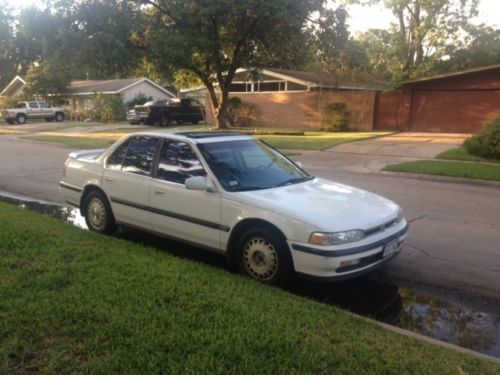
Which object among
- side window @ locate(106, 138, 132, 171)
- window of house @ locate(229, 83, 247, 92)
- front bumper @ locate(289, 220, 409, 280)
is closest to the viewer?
front bumper @ locate(289, 220, 409, 280)

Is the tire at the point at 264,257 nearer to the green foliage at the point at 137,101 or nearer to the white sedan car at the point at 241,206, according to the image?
the white sedan car at the point at 241,206

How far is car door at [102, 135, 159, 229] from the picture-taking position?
6.10 meters

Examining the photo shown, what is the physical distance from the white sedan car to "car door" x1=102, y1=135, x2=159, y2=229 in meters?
0.01

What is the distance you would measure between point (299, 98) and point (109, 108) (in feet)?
56.8

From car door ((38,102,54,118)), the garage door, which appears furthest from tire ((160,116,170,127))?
the garage door

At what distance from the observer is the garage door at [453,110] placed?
25547 mm

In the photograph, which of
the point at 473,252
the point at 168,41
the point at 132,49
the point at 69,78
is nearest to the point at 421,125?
the point at 168,41

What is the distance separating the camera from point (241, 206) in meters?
5.07

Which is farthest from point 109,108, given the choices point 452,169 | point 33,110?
point 452,169

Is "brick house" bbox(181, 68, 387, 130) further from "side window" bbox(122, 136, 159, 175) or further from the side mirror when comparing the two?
the side mirror

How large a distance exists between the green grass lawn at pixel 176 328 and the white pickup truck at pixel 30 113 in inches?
1628

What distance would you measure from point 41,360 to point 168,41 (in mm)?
22900

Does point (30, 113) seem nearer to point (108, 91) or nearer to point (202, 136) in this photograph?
point (108, 91)

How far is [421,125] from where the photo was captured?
27.6m
